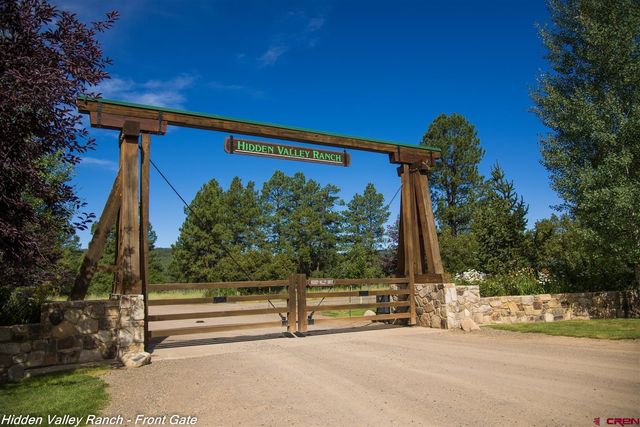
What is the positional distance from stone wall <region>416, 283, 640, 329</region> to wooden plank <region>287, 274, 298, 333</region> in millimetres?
3710

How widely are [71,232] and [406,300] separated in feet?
31.0

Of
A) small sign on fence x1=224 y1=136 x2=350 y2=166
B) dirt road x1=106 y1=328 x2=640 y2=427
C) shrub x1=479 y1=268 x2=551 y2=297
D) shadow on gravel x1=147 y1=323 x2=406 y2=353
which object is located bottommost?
shadow on gravel x1=147 y1=323 x2=406 y2=353

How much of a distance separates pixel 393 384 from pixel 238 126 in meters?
7.30

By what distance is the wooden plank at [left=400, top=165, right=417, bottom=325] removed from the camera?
40.9ft

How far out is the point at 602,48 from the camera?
13219 millimetres

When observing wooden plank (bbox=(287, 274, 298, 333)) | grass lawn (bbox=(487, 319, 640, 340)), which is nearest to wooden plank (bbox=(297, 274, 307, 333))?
wooden plank (bbox=(287, 274, 298, 333))

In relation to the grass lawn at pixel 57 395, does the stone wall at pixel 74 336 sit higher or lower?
higher

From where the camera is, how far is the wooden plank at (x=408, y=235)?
12.5 m

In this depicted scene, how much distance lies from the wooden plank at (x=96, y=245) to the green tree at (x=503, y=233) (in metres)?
14.1

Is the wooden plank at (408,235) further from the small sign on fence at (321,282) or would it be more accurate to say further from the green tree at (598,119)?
the green tree at (598,119)

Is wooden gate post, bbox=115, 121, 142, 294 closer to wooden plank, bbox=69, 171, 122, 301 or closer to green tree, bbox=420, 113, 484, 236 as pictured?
wooden plank, bbox=69, 171, 122, 301

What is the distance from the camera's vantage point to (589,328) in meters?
10.7

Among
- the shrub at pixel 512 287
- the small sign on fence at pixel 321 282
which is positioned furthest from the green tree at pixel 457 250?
the small sign on fence at pixel 321 282

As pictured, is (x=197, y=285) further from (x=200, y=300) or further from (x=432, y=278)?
(x=432, y=278)
